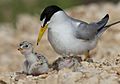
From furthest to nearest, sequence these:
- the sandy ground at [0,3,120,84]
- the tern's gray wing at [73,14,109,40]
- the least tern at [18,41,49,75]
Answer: the tern's gray wing at [73,14,109,40], the least tern at [18,41,49,75], the sandy ground at [0,3,120,84]

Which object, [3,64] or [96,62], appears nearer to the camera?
[96,62]

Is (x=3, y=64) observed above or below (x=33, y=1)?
below


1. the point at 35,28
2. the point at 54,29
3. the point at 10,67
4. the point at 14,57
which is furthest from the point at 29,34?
the point at 54,29

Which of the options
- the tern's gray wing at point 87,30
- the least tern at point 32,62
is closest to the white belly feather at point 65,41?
the tern's gray wing at point 87,30

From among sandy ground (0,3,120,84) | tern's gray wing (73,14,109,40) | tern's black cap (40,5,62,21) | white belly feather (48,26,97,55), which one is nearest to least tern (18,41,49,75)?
sandy ground (0,3,120,84)

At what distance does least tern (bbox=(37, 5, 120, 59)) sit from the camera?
34.9ft

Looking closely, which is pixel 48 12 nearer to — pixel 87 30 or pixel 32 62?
pixel 87 30

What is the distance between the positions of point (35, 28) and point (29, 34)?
35cm

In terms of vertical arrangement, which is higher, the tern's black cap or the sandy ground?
the tern's black cap

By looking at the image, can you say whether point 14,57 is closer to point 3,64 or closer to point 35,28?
point 3,64

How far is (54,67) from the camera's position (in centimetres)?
1064

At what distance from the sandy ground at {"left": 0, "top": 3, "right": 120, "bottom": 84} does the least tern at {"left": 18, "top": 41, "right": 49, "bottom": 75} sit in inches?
8.0

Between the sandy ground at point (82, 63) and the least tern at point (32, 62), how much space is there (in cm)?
20

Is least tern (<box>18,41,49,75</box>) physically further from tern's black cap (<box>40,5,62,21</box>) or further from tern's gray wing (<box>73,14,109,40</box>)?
tern's gray wing (<box>73,14,109,40</box>)
